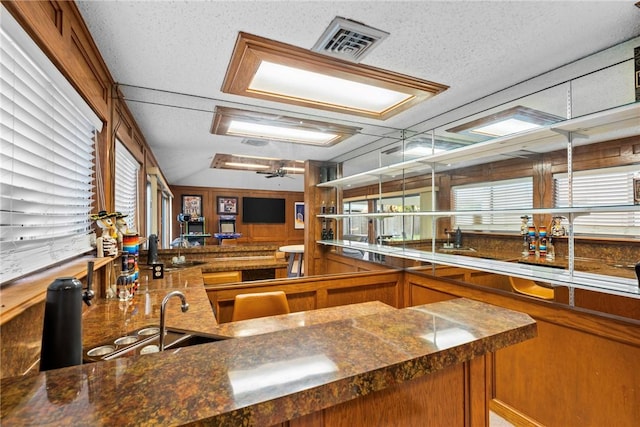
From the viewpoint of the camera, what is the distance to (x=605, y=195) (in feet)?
7.14

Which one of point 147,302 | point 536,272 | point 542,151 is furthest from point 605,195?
point 147,302

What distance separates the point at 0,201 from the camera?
925mm

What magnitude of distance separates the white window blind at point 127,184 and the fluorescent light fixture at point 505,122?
2.86 meters

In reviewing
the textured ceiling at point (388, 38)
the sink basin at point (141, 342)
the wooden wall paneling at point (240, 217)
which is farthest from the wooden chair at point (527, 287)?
the wooden wall paneling at point (240, 217)

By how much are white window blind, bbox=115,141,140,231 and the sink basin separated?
1163mm

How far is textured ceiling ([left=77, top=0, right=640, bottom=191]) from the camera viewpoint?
1.35 m

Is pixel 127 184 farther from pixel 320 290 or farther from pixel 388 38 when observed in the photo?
pixel 388 38

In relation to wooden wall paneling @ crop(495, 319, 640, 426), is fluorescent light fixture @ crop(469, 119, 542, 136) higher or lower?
higher

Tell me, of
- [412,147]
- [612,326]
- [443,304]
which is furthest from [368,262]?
[443,304]

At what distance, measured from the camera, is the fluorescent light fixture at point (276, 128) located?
271cm

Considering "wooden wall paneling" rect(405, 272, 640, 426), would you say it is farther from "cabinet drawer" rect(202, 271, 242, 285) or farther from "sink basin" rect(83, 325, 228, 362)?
"cabinet drawer" rect(202, 271, 242, 285)

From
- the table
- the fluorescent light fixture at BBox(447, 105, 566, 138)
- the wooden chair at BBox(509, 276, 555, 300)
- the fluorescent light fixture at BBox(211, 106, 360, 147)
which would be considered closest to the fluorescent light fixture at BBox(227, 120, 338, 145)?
the fluorescent light fixture at BBox(211, 106, 360, 147)

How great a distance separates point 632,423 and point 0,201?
9.37 ft

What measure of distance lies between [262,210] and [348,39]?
689 centimetres
